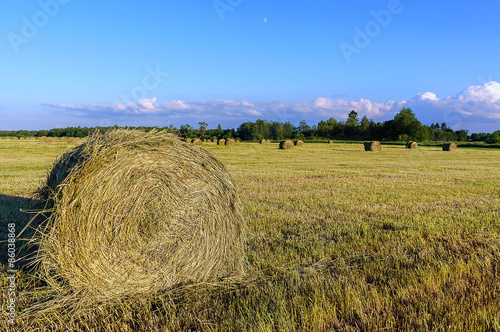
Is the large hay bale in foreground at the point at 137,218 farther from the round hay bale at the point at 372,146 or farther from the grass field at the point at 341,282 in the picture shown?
the round hay bale at the point at 372,146

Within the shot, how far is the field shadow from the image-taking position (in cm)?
407

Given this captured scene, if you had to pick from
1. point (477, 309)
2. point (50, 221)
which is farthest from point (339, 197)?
point (50, 221)

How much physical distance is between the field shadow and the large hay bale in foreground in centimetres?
28

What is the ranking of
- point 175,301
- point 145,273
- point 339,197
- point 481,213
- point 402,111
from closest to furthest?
point 175,301 < point 145,273 < point 481,213 < point 339,197 < point 402,111

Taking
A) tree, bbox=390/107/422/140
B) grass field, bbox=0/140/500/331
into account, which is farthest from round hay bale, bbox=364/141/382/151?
tree, bbox=390/107/422/140

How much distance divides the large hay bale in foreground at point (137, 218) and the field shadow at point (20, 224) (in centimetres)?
28

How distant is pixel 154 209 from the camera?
4.16 metres

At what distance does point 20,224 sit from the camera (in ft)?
20.0

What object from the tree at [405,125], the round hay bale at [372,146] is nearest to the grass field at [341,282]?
the round hay bale at [372,146]

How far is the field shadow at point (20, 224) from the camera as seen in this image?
407 centimetres

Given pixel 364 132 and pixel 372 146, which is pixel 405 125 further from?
pixel 372 146

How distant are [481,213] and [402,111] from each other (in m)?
85.2

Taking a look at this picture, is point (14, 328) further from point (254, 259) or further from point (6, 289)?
point (254, 259)

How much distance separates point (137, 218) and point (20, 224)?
134 inches
